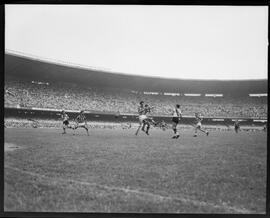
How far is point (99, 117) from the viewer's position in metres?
31.8

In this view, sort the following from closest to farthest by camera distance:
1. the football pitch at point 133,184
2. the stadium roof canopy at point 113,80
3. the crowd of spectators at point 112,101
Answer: the football pitch at point 133,184 → the stadium roof canopy at point 113,80 → the crowd of spectators at point 112,101

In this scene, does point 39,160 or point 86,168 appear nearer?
point 86,168

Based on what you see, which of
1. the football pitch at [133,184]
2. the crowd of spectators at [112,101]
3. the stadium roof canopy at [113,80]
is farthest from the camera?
the crowd of spectators at [112,101]

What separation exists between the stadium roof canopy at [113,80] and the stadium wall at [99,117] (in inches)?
140

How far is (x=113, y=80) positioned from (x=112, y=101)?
2.45 m

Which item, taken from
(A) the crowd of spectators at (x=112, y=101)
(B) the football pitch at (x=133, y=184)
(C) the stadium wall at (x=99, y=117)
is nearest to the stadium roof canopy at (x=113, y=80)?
(A) the crowd of spectators at (x=112, y=101)

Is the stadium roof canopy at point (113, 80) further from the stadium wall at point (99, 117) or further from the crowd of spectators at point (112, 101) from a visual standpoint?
the stadium wall at point (99, 117)

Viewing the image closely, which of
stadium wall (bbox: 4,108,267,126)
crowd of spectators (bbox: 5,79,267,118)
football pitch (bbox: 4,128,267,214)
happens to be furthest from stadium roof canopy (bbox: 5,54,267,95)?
football pitch (bbox: 4,128,267,214)

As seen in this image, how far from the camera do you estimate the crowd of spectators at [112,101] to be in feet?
89.5

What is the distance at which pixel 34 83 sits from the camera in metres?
28.9

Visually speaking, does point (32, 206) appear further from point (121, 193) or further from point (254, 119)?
point (254, 119)

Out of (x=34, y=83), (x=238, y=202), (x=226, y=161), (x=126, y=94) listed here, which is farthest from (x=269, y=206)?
(x=126, y=94)

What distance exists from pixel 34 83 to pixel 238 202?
88.0ft

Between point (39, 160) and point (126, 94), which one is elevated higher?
point (126, 94)
